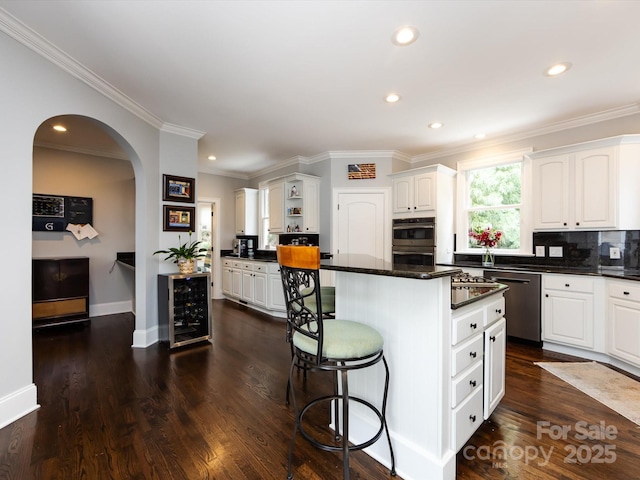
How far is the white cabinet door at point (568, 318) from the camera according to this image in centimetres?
301

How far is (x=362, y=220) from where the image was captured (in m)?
4.76

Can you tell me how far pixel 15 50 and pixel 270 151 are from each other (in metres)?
3.11

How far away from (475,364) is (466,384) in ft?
0.50

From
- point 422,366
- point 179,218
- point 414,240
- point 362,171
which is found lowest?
point 422,366

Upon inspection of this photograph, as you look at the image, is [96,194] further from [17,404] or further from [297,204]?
[17,404]

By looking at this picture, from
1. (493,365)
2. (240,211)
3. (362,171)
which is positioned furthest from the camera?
(240,211)

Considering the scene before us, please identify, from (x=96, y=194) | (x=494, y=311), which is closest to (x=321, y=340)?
(x=494, y=311)

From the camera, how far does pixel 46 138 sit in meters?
4.09

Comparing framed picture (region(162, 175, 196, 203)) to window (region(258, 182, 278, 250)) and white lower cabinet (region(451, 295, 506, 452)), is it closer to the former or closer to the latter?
window (region(258, 182, 278, 250))

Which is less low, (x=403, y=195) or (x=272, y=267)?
(x=403, y=195)

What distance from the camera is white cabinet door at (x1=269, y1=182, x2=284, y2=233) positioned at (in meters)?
5.09

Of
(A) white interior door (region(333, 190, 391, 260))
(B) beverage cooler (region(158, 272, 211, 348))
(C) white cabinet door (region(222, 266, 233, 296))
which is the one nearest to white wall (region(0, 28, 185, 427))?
(B) beverage cooler (region(158, 272, 211, 348))

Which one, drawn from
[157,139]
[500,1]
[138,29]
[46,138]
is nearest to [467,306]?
[500,1]

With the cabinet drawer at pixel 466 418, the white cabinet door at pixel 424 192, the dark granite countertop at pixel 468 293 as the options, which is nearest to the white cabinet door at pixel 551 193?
the white cabinet door at pixel 424 192
